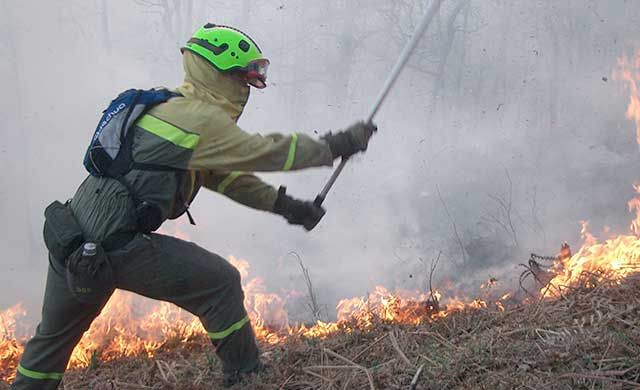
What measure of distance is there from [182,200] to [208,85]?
22.6 inches

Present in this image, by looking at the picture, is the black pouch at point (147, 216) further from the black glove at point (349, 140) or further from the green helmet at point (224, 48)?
the black glove at point (349, 140)

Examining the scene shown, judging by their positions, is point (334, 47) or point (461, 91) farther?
point (461, 91)

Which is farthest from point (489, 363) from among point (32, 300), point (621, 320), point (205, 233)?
point (32, 300)

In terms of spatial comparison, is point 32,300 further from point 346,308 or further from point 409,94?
point 409,94

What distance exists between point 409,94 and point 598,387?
5822 millimetres

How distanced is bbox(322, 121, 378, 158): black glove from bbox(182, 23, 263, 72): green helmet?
55cm

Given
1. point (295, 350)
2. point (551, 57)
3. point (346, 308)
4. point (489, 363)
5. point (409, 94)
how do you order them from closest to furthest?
point (489, 363) → point (295, 350) → point (346, 308) → point (409, 94) → point (551, 57)

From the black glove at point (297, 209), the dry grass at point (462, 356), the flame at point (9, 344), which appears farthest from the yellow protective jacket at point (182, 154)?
the flame at point (9, 344)

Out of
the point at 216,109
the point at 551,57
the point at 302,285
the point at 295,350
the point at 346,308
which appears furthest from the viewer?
the point at 551,57

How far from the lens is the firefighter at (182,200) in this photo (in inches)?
117

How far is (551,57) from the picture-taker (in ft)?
28.1

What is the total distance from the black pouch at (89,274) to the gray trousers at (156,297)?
58mm

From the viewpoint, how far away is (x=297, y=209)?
354cm

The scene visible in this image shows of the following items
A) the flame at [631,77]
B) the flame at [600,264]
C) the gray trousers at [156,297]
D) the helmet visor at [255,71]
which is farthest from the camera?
the flame at [631,77]
